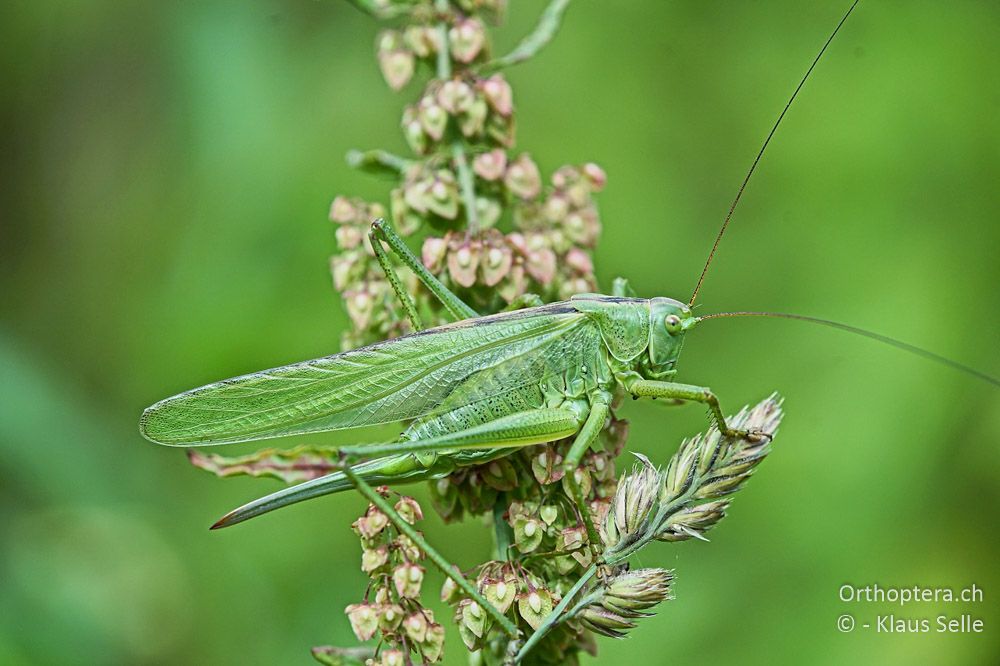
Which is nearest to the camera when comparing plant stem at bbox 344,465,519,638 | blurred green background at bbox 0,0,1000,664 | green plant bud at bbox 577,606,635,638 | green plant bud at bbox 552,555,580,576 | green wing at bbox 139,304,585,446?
green plant bud at bbox 577,606,635,638

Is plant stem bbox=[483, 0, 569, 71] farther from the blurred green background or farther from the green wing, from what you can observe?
the blurred green background

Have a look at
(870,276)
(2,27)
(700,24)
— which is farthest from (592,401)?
(2,27)

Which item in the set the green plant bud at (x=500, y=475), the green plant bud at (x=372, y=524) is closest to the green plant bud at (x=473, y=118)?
the green plant bud at (x=500, y=475)

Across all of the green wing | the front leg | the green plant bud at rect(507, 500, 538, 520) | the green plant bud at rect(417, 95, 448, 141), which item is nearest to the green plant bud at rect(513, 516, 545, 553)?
the green plant bud at rect(507, 500, 538, 520)

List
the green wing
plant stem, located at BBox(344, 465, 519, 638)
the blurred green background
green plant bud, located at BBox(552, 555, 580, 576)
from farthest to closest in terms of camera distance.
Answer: the blurred green background < the green wing < green plant bud, located at BBox(552, 555, 580, 576) < plant stem, located at BBox(344, 465, 519, 638)

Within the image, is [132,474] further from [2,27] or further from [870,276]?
[870,276]

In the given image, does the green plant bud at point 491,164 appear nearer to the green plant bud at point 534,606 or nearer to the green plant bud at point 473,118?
the green plant bud at point 473,118
